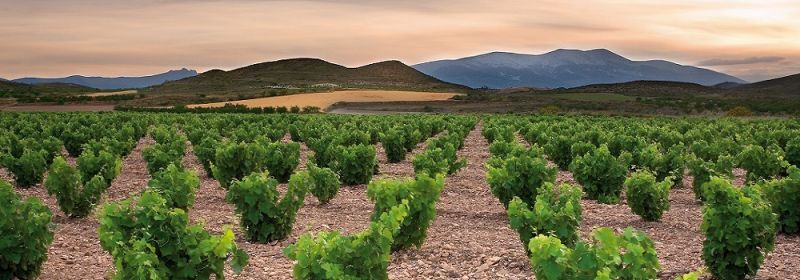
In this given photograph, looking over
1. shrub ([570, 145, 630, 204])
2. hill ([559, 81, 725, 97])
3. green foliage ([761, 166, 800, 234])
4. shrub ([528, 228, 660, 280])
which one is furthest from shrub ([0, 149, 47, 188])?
hill ([559, 81, 725, 97])

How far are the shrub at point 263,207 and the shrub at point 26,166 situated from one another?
9.24 metres

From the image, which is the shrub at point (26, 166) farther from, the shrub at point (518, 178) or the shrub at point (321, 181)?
the shrub at point (518, 178)

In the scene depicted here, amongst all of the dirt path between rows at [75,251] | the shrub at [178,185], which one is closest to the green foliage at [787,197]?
the shrub at [178,185]

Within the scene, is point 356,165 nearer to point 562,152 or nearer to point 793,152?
point 562,152

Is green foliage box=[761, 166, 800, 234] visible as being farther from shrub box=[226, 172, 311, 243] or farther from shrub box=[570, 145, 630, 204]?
shrub box=[226, 172, 311, 243]

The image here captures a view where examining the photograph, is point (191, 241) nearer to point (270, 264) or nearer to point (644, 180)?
point (270, 264)

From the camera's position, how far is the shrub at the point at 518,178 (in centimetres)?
1538

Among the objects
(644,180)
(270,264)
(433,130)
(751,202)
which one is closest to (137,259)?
(270,264)

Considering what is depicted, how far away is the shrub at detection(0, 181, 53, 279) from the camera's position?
9.56 m

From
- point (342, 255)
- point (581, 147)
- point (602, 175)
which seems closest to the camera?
point (342, 255)

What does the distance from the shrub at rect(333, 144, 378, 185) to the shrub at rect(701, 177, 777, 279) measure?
1080 centimetres

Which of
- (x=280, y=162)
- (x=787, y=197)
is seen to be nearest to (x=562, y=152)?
(x=280, y=162)

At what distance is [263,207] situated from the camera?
497 inches

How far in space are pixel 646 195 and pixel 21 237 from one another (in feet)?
36.8
